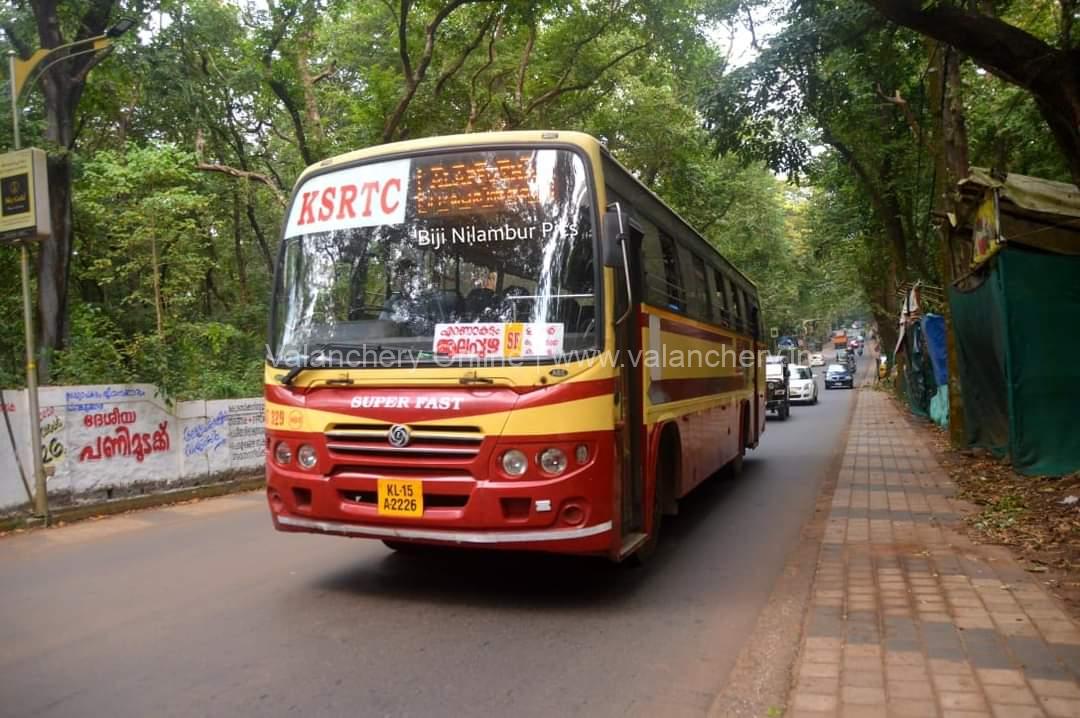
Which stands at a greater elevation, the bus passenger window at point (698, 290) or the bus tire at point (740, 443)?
the bus passenger window at point (698, 290)

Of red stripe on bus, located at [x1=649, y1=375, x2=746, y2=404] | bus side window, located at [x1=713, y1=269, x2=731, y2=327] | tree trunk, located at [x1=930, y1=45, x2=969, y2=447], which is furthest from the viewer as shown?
tree trunk, located at [x1=930, y1=45, x2=969, y2=447]

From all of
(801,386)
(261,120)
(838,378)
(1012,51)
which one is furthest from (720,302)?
(838,378)

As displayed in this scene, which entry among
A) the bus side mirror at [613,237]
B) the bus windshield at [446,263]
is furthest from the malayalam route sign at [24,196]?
the bus side mirror at [613,237]

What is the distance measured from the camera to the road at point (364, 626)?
154 inches

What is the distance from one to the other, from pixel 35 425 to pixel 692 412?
7049mm

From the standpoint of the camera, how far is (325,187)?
5762mm

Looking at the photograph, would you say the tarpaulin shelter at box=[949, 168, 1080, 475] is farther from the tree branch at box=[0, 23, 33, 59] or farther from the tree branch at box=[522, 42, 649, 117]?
the tree branch at box=[0, 23, 33, 59]

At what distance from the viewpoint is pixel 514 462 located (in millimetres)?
4887

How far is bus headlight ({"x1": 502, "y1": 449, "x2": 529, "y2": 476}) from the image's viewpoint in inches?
192

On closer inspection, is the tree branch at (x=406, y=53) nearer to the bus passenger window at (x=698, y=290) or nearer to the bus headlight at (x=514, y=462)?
the bus passenger window at (x=698, y=290)

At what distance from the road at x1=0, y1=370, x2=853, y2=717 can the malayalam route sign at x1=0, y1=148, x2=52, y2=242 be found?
3.31 m

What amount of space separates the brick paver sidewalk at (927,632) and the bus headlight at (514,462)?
6.04 feet

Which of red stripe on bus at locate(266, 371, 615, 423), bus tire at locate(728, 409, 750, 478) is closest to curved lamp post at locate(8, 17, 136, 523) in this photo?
red stripe on bus at locate(266, 371, 615, 423)

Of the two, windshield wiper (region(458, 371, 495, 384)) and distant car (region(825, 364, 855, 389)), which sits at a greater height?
windshield wiper (region(458, 371, 495, 384))
